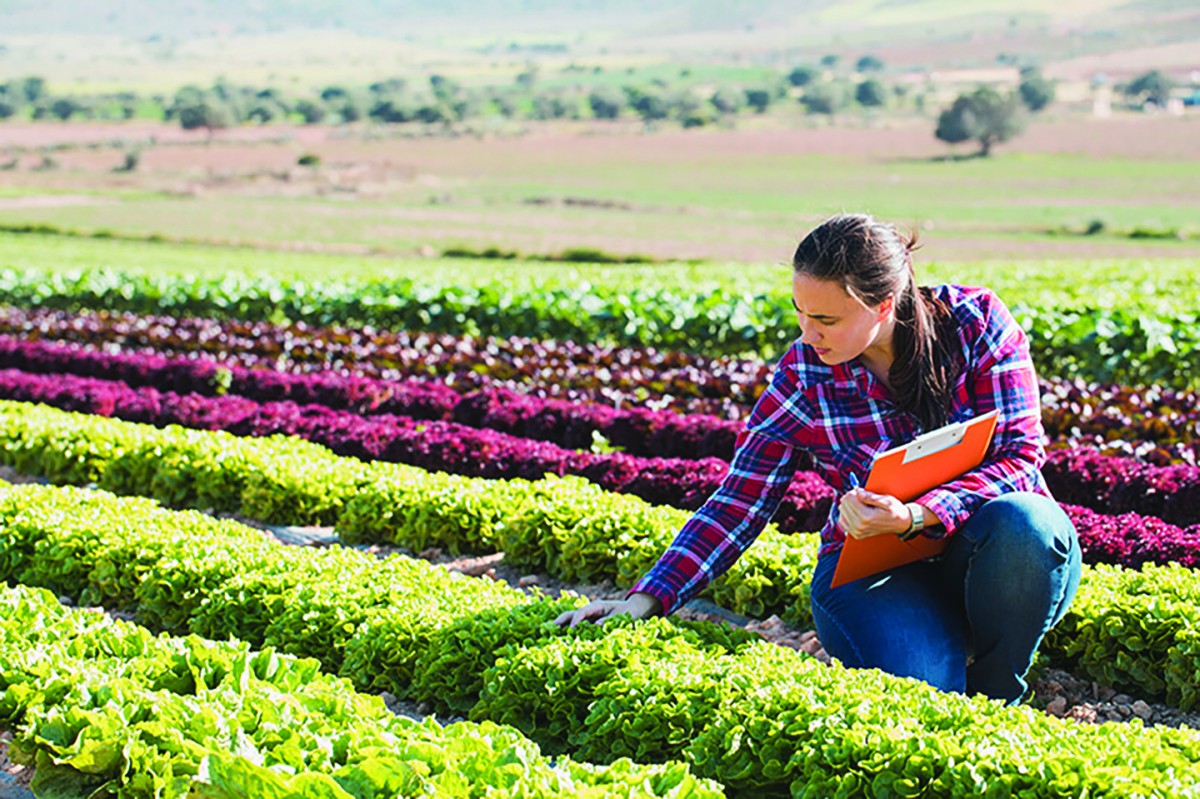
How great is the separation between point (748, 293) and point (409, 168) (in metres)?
57.0

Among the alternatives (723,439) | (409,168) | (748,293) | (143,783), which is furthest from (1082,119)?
(143,783)

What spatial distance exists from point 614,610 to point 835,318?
50.7 inches

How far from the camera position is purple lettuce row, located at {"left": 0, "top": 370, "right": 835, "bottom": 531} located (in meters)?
7.98

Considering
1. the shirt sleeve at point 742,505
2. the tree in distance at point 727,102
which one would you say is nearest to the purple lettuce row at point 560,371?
the shirt sleeve at point 742,505

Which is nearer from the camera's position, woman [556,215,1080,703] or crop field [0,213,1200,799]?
crop field [0,213,1200,799]

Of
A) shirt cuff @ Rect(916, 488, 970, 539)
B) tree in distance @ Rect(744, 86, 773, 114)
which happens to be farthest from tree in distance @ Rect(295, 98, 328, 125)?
shirt cuff @ Rect(916, 488, 970, 539)

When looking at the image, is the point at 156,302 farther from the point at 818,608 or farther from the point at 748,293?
the point at 818,608

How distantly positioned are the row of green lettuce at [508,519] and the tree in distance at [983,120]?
242ft

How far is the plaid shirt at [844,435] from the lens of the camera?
4500 millimetres

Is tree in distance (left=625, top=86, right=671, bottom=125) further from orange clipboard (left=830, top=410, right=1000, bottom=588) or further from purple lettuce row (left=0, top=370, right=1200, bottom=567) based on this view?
orange clipboard (left=830, top=410, right=1000, bottom=588)

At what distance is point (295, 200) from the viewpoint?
58.6 metres

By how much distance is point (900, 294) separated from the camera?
4.34 meters

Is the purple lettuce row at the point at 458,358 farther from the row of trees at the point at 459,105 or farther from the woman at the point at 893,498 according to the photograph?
the row of trees at the point at 459,105

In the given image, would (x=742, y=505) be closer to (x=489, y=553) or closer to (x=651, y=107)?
(x=489, y=553)
